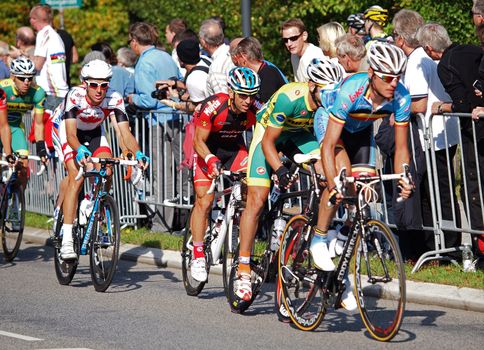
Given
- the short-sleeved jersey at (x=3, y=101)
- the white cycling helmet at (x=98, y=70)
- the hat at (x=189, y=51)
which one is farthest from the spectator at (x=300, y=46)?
the short-sleeved jersey at (x=3, y=101)

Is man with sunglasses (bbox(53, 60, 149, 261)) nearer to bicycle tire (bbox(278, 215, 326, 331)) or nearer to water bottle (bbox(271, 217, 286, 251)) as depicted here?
water bottle (bbox(271, 217, 286, 251))

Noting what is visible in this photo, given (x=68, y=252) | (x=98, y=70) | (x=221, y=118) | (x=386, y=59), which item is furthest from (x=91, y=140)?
(x=386, y=59)

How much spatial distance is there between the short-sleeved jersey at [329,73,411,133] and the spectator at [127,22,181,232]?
18.0ft

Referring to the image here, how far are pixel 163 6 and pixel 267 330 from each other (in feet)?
66.1

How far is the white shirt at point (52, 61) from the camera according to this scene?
16.2 metres

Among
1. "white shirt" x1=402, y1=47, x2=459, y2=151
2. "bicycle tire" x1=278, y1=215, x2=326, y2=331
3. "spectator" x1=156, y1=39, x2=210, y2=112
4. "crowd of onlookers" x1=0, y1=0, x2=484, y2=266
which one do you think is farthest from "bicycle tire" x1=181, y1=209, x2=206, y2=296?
"spectator" x1=156, y1=39, x2=210, y2=112

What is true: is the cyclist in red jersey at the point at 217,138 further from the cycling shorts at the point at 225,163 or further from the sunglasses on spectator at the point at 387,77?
the sunglasses on spectator at the point at 387,77

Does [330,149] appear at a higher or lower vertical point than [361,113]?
lower

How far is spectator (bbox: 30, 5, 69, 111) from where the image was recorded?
1616cm

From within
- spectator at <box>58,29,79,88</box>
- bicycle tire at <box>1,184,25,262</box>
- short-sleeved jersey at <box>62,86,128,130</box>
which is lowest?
bicycle tire at <box>1,184,25,262</box>

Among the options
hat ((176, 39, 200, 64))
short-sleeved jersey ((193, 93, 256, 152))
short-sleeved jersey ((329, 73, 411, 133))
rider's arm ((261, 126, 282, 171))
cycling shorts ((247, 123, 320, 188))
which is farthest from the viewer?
hat ((176, 39, 200, 64))

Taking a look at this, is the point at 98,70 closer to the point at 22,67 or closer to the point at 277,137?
the point at 22,67

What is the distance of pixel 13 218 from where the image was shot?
13.3 metres

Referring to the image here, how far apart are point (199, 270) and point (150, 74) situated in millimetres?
4586
